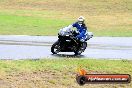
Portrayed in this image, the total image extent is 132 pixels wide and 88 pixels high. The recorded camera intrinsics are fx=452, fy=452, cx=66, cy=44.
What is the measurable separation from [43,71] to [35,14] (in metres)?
38.1

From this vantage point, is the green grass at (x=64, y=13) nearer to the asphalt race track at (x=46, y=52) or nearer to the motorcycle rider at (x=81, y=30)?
the asphalt race track at (x=46, y=52)

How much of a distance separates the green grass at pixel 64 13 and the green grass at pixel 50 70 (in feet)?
76.4

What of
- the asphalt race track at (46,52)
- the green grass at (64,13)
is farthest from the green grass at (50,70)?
the green grass at (64,13)

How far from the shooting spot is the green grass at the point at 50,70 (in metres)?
13.4

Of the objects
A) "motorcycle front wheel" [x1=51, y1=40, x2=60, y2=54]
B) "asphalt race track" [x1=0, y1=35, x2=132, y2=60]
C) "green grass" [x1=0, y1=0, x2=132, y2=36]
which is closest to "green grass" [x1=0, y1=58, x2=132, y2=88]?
"asphalt race track" [x1=0, y1=35, x2=132, y2=60]

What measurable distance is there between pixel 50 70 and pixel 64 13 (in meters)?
40.6

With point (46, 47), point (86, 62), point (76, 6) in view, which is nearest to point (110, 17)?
point (76, 6)

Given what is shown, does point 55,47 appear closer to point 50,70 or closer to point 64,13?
point 50,70

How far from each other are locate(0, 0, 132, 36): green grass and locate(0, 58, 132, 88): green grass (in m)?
23.3

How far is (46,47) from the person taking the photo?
23.3 meters

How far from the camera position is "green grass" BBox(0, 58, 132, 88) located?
13.4 m

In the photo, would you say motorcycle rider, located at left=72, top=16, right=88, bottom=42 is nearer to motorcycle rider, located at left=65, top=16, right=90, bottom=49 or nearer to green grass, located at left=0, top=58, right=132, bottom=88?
motorcycle rider, located at left=65, top=16, right=90, bottom=49

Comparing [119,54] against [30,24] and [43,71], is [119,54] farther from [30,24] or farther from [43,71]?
[30,24]

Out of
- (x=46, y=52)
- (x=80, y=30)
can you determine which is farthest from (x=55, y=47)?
(x=80, y=30)
